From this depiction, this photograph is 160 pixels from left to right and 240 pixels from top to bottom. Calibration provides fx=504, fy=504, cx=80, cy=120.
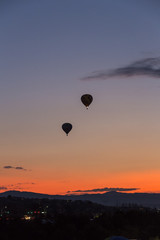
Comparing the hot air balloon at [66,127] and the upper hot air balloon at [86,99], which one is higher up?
the upper hot air balloon at [86,99]

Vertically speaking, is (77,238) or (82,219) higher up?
(82,219)

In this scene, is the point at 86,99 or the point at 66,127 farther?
the point at 66,127

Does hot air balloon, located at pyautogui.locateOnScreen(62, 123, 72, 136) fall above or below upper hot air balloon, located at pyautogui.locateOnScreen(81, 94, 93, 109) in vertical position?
below

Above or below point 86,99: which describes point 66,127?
below

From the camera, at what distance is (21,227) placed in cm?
4928

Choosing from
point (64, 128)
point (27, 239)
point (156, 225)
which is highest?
point (64, 128)

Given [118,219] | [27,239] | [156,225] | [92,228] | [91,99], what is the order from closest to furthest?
1. [27,239]
2. [92,228]
3. [156,225]
4. [118,219]
5. [91,99]

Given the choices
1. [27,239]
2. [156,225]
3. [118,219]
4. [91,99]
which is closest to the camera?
[27,239]

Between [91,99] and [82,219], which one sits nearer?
[82,219]

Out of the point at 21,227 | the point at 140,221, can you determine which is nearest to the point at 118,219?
the point at 140,221

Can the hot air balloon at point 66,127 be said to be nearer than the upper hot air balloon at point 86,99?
No

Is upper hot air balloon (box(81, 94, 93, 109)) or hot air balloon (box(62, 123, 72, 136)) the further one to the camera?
hot air balloon (box(62, 123, 72, 136))

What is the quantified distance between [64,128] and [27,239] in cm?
3917

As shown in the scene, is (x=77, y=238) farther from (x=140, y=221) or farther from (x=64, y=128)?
(x=64, y=128)
